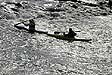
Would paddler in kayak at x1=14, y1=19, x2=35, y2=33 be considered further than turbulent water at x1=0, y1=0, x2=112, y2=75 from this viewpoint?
Yes

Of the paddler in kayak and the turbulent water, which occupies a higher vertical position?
the paddler in kayak

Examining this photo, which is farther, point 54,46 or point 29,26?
point 29,26

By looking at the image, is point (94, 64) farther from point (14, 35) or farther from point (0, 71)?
point (14, 35)

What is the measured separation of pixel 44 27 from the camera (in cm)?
2736

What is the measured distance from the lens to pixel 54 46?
22828 mm

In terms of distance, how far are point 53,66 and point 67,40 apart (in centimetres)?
563

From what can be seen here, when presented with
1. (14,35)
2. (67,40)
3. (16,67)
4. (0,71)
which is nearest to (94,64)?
(67,40)

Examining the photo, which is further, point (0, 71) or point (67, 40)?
point (67, 40)

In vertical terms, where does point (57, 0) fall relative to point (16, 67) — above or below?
above

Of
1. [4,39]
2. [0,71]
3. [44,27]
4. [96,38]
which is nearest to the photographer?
[0,71]

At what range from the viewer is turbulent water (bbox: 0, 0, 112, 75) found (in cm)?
1875

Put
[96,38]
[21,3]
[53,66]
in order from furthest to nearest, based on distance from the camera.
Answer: [21,3] < [96,38] < [53,66]

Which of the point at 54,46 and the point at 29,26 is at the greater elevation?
the point at 29,26

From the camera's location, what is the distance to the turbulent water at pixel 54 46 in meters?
18.8
